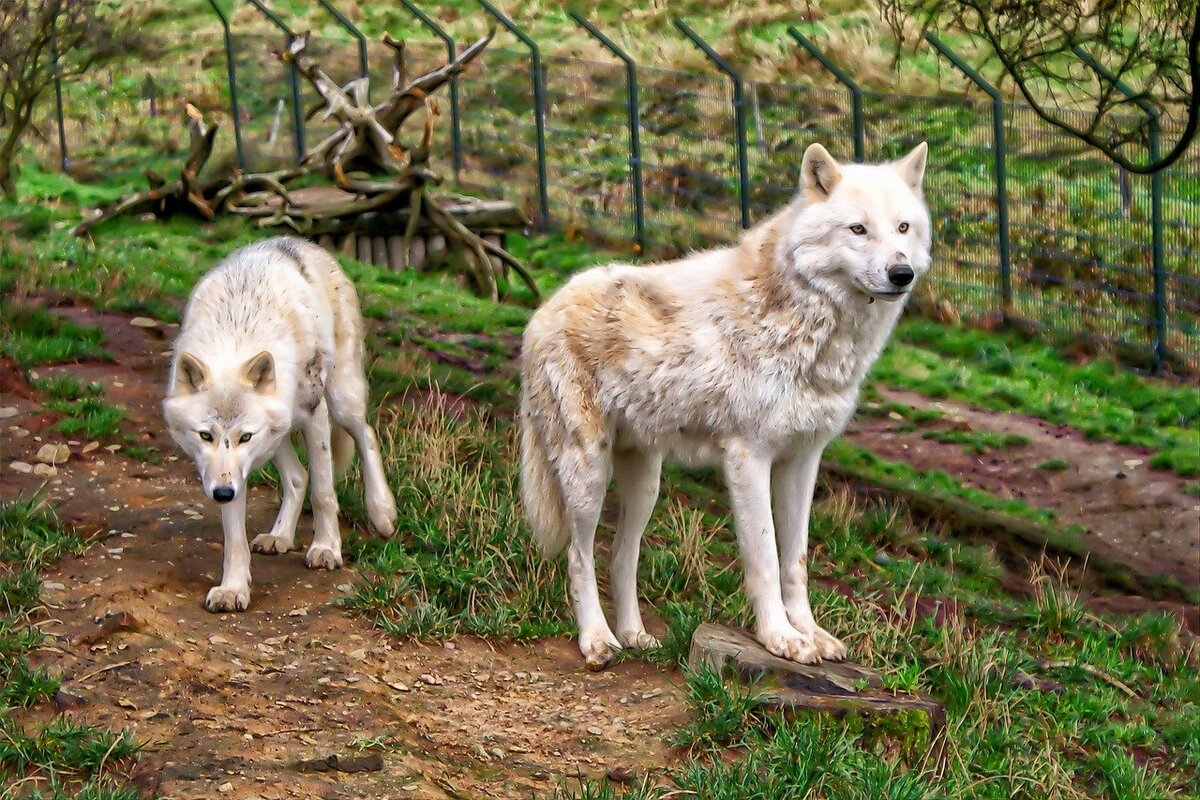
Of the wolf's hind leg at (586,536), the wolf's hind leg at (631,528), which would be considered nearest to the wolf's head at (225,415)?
the wolf's hind leg at (586,536)

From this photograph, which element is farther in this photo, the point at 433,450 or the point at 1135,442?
the point at 1135,442

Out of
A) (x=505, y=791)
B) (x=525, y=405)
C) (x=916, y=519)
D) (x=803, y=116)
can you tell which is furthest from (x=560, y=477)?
(x=803, y=116)

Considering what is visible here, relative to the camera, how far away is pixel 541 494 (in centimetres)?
650

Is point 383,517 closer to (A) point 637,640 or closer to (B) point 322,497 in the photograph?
(B) point 322,497

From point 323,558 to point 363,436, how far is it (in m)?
0.69

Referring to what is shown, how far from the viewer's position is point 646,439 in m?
6.21

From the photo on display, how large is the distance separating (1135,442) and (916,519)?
8.03 feet

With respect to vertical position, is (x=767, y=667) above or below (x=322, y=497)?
below

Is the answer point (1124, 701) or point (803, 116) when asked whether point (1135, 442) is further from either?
point (803, 116)

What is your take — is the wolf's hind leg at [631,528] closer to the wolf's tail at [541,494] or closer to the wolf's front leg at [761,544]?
the wolf's tail at [541,494]

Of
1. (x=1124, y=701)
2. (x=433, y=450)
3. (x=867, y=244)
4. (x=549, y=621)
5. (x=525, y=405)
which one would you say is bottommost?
(x=1124, y=701)

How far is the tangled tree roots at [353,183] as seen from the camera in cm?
1304

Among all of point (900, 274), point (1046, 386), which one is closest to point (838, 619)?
point (900, 274)

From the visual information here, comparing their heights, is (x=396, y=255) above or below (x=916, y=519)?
above
